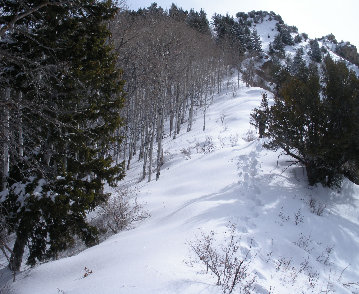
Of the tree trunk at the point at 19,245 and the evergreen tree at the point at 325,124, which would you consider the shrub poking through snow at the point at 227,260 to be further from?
the evergreen tree at the point at 325,124

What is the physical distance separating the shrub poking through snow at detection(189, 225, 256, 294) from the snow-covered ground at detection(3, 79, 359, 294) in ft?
0.38

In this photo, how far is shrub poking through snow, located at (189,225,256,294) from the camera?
461 cm

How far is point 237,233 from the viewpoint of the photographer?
264 inches

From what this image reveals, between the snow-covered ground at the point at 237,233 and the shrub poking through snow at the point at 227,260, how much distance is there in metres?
0.11

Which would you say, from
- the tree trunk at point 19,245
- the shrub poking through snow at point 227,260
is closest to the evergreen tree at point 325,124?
the shrub poking through snow at point 227,260

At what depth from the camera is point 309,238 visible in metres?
7.57

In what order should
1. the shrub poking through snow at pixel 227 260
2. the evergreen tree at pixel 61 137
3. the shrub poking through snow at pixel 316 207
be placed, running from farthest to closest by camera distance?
the shrub poking through snow at pixel 316 207 < the evergreen tree at pixel 61 137 < the shrub poking through snow at pixel 227 260

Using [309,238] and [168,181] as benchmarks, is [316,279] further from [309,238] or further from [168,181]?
[168,181]

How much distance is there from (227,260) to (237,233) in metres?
1.93

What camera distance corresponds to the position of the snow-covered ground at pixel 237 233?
16.2 ft

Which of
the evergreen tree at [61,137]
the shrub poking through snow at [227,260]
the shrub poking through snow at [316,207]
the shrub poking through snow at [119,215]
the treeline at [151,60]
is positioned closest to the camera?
the shrub poking through snow at [227,260]

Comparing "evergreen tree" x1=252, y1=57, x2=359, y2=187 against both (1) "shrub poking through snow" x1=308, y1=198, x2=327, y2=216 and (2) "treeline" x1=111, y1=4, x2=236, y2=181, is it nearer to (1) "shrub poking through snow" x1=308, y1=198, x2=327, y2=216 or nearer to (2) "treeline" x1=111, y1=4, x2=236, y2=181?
(1) "shrub poking through snow" x1=308, y1=198, x2=327, y2=216

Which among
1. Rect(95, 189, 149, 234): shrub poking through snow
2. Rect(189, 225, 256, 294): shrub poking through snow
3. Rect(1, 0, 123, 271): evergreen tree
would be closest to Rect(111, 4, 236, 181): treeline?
Rect(95, 189, 149, 234): shrub poking through snow

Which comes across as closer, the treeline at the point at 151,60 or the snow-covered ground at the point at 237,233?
the snow-covered ground at the point at 237,233
